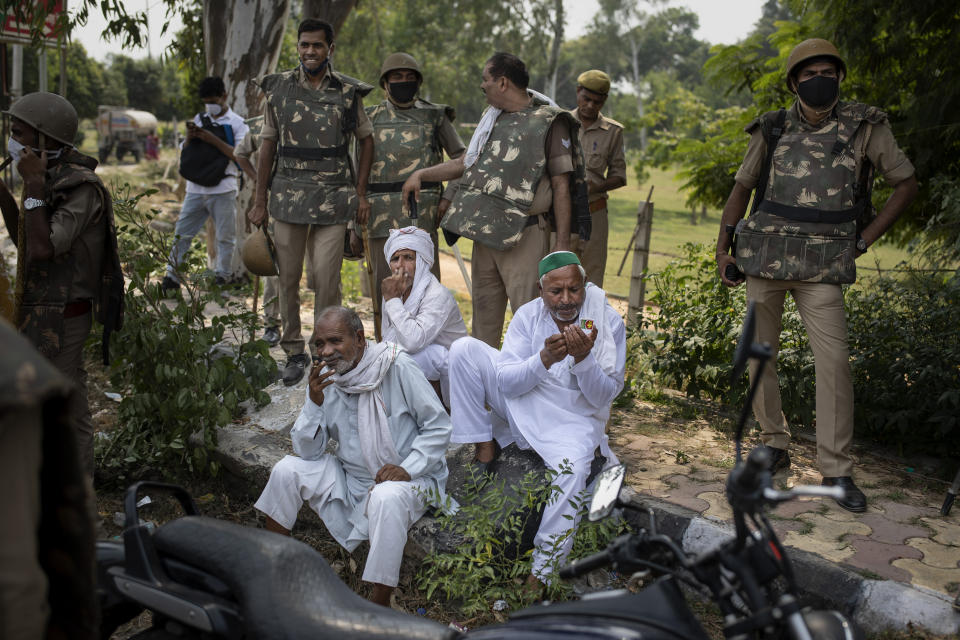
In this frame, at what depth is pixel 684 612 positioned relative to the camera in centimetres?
179

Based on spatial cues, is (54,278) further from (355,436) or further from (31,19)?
(31,19)

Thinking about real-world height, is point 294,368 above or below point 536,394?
below

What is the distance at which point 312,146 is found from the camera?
587cm

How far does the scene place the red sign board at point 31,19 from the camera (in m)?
6.14

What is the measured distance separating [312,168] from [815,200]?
318 cm

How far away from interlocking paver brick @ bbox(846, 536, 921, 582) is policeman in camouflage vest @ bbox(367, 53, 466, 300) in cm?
325

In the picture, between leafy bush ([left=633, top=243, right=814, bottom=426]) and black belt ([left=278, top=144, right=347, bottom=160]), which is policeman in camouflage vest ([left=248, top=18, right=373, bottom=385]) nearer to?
black belt ([left=278, top=144, right=347, bottom=160])

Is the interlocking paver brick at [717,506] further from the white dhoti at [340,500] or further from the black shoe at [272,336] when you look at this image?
the black shoe at [272,336]

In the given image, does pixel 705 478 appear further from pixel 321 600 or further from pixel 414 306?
pixel 321 600

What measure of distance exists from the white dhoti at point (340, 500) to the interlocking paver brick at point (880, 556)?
1.85 metres

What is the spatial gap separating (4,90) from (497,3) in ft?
65.5

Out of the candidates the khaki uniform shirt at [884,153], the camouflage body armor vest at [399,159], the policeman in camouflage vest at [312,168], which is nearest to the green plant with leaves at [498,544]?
the khaki uniform shirt at [884,153]

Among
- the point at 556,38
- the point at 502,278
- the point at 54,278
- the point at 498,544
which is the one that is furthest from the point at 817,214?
the point at 556,38

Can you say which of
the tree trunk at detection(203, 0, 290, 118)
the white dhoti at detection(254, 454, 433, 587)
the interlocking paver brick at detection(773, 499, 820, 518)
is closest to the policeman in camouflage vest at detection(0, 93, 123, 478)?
the white dhoti at detection(254, 454, 433, 587)
